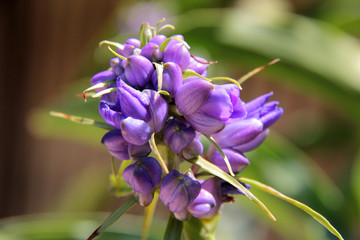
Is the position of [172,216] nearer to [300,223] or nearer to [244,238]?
[300,223]

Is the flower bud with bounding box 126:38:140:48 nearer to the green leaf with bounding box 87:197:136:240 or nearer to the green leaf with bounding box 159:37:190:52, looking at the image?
the green leaf with bounding box 159:37:190:52

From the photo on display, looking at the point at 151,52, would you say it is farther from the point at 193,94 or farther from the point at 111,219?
the point at 111,219

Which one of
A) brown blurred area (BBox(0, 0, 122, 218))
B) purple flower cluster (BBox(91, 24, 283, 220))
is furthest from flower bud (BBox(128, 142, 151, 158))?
brown blurred area (BBox(0, 0, 122, 218))

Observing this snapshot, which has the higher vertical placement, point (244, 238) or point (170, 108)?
point (170, 108)

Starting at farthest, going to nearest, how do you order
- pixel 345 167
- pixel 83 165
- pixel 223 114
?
pixel 83 165 → pixel 345 167 → pixel 223 114

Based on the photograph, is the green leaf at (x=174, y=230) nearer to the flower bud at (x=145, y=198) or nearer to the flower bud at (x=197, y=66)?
the flower bud at (x=145, y=198)

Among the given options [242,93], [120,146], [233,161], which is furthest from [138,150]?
[242,93]

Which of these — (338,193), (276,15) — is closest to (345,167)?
(338,193)

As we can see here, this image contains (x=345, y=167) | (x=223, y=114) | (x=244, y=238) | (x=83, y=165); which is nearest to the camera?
(x=223, y=114)
